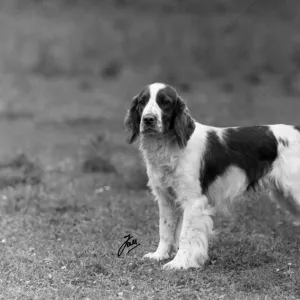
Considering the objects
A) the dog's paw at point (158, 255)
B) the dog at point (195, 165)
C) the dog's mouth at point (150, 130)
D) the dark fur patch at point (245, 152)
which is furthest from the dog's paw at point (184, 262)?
the dog's mouth at point (150, 130)

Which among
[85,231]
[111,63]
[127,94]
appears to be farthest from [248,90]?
[85,231]

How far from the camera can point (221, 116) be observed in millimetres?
14219

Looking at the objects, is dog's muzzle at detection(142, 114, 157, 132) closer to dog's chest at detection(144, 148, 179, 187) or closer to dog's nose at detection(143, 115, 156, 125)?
dog's nose at detection(143, 115, 156, 125)

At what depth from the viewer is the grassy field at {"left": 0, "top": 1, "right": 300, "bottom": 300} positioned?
5.95m

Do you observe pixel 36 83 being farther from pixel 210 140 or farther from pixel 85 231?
pixel 210 140

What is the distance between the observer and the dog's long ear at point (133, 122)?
21.4 ft

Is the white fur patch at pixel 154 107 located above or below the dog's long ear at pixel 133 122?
above

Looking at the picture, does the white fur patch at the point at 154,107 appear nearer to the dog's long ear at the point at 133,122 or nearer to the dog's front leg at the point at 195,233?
the dog's long ear at the point at 133,122

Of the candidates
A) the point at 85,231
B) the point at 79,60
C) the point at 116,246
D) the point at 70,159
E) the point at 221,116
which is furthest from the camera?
the point at 79,60

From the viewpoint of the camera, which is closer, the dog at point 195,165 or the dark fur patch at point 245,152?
the dog at point 195,165

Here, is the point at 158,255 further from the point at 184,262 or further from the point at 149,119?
the point at 149,119

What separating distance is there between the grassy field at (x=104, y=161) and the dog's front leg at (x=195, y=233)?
163mm

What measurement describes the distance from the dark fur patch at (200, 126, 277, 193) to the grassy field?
2.65ft

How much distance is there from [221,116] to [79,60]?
27.2ft
